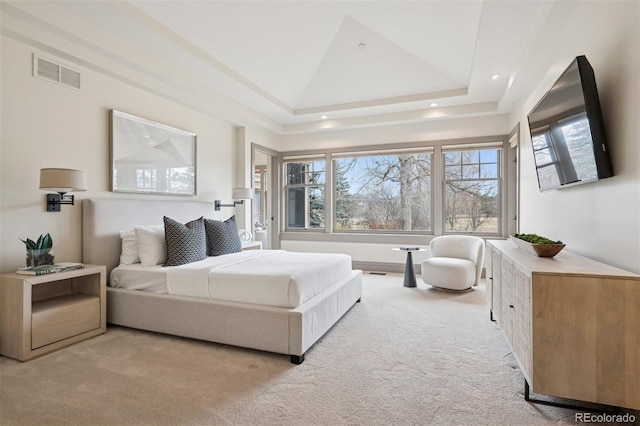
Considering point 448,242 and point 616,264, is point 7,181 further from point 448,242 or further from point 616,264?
point 448,242

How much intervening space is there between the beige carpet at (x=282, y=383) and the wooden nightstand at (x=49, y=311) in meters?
0.10

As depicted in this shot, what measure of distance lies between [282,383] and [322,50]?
422 cm

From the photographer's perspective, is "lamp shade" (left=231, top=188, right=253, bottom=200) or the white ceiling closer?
the white ceiling

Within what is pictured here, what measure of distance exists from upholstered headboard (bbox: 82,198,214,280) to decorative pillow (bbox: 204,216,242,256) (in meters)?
0.68

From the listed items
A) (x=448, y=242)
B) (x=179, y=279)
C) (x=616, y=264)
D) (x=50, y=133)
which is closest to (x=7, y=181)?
(x=50, y=133)

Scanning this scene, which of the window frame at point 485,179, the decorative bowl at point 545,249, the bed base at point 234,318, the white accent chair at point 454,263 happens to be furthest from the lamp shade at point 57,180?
the window frame at point 485,179

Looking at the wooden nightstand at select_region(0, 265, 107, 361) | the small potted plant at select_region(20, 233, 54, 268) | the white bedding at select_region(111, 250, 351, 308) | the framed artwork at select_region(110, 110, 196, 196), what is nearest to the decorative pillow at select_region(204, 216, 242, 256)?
the white bedding at select_region(111, 250, 351, 308)

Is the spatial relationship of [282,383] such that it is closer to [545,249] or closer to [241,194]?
[545,249]

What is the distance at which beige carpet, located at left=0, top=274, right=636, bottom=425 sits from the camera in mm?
1823

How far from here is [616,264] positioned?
6.55ft

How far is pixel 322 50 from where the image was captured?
468cm

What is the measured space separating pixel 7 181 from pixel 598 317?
13.7 feet

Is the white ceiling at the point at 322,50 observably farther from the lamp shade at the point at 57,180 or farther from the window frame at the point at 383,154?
the lamp shade at the point at 57,180

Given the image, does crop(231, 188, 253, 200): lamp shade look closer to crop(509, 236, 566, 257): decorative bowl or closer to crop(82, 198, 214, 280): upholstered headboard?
crop(82, 198, 214, 280): upholstered headboard
